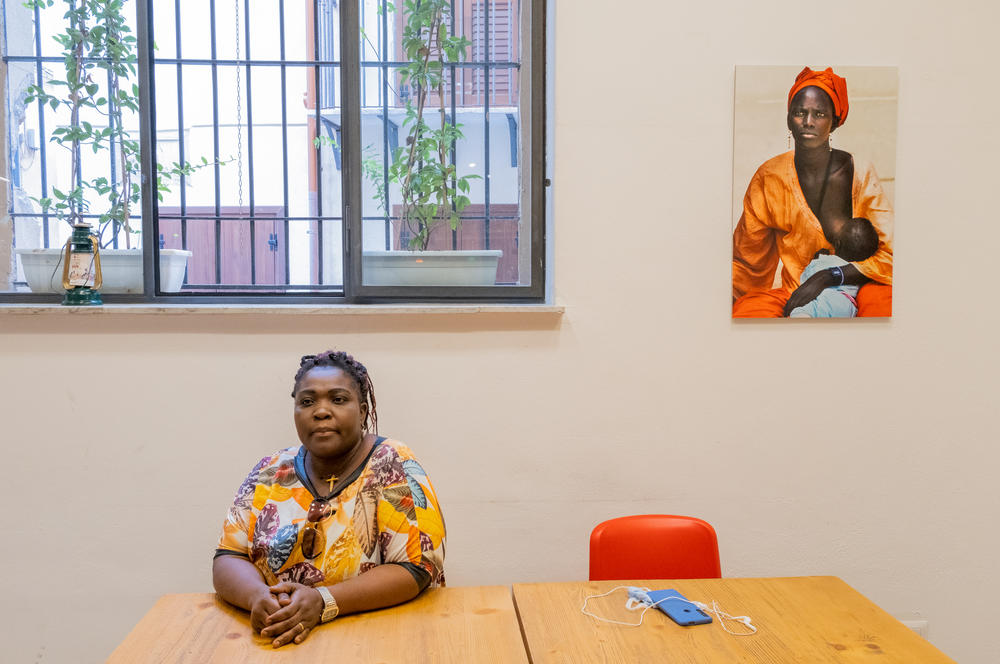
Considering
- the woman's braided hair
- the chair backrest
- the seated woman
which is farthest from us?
the chair backrest

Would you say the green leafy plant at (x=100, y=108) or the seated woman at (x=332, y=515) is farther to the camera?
the green leafy plant at (x=100, y=108)

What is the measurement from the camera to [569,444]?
2.86 m

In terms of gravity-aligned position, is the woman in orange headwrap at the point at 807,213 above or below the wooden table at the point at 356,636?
above

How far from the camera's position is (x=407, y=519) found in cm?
184

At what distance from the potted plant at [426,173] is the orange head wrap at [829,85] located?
121 centimetres

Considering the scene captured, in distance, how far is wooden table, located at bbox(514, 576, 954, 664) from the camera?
4.93 feet

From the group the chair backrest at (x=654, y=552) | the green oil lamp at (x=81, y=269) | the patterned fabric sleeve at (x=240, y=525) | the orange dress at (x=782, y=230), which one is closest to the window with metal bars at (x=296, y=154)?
the green oil lamp at (x=81, y=269)

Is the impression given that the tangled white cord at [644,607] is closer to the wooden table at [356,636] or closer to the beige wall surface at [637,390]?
the wooden table at [356,636]

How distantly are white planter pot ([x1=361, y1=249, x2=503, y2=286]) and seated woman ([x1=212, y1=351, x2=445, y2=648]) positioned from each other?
3.42 feet

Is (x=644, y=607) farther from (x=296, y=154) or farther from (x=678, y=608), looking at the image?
(x=296, y=154)

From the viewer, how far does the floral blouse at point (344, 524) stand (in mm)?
1823

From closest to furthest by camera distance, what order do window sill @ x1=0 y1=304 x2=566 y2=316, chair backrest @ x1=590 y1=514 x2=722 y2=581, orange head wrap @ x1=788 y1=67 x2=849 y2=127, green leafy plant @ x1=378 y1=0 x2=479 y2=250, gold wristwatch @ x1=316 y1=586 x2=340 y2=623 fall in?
gold wristwatch @ x1=316 y1=586 x2=340 y2=623 → chair backrest @ x1=590 y1=514 x2=722 y2=581 → window sill @ x1=0 y1=304 x2=566 y2=316 → orange head wrap @ x1=788 y1=67 x2=849 y2=127 → green leafy plant @ x1=378 y1=0 x2=479 y2=250

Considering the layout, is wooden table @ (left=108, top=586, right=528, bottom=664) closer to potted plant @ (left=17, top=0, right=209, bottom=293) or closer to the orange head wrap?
potted plant @ (left=17, top=0, right=209, bottom=293)

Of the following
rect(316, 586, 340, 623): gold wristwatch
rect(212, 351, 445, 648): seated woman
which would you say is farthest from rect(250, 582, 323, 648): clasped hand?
rect(212, 351, 445, 648): seated woman
